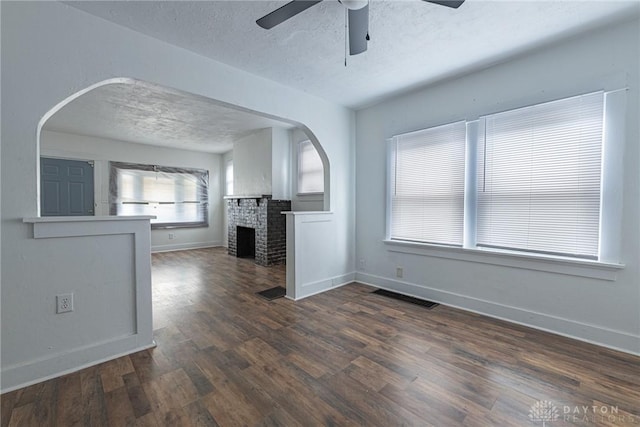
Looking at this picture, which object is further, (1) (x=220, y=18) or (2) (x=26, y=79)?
(1) (x=220, y=18)

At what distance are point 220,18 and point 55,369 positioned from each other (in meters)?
2.77

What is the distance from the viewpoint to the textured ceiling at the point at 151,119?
141 inches

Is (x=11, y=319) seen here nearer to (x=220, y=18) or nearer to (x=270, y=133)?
(x=220, y=18)

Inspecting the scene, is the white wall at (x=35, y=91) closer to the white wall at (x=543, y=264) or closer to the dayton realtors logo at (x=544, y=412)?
the white wall at (x=543, y=264)

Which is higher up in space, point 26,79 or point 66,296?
point 26,79

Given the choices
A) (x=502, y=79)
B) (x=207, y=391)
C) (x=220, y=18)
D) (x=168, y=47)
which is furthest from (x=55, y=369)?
(x=502, y=79)

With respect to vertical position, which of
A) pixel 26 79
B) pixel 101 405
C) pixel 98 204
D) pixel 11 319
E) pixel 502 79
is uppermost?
pixel 502 79

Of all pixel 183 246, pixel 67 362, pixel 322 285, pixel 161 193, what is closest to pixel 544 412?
pixel 322 285

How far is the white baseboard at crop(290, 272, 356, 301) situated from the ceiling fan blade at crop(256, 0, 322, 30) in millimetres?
2677

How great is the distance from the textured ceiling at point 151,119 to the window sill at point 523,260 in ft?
9.59

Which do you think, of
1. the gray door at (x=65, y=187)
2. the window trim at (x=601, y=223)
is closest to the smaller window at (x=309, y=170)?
the window trim at (x=601, y=223)

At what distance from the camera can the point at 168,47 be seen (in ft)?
7.46

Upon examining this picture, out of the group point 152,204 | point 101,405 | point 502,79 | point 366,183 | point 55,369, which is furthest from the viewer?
point 152,204

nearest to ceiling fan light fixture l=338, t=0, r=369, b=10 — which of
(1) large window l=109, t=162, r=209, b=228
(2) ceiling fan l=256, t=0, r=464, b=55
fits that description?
(2) ceiling fan l=256, t=0, r=464, b=55
